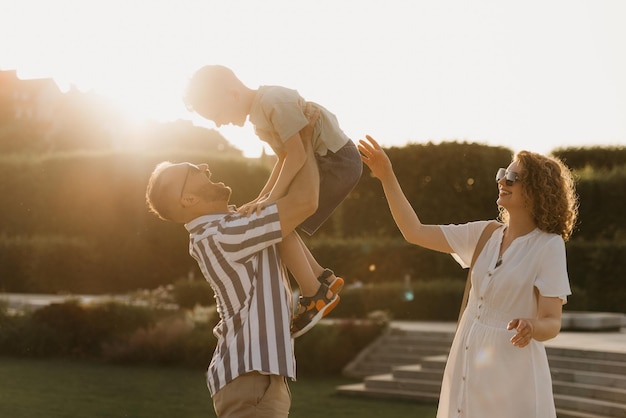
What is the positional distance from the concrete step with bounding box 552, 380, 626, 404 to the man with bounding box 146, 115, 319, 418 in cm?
716

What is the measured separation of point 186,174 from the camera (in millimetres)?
3400

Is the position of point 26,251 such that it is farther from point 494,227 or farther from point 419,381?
point 494,227

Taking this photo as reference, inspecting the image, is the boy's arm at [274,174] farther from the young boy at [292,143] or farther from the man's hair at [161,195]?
the man's hair at [161,195]

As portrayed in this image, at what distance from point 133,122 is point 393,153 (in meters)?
25.6

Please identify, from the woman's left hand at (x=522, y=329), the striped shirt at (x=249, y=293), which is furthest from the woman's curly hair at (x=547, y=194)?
the striped shirt at (x=249, y=293)

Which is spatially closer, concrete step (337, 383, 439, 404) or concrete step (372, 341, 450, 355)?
concrete step (337, 383, 439, 404)

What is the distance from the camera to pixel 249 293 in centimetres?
330

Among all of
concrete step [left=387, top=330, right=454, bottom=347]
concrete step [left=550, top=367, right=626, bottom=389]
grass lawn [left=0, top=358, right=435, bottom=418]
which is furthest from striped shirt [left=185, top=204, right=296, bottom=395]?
concrete step [left=387, top=330, right=454, bottom=347]

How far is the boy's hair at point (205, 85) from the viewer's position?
11.3 feet

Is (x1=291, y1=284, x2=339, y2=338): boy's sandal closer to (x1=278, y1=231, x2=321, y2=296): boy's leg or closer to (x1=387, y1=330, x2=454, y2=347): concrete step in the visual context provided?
(x1=278, y1=231, x2=321, y2=296): boy's leg

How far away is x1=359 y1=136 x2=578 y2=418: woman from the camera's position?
4.08 m

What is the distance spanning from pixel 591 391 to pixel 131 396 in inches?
196

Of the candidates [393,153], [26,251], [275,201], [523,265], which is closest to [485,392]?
[523,265]

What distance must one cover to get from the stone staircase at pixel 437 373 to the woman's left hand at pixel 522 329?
6236mm
